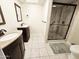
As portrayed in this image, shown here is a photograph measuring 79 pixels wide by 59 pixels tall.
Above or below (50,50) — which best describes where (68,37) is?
above

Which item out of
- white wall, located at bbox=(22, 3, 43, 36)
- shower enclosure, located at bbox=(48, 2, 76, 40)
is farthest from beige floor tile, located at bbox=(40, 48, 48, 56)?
white wall, located at bbox=(22, 3, 43, 36)

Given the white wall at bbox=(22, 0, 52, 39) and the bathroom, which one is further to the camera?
the white wall at bbox=(22, 0, 52, 39)

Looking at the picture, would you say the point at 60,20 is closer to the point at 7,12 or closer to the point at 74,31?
the point at 74,31

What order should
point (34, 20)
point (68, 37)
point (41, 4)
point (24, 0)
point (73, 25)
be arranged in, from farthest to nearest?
point (34, 20) < point (41, 4) < point (24, 0) < point (68, 37) < point (73, 25)

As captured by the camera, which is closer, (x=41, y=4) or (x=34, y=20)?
(x=41, y=4)

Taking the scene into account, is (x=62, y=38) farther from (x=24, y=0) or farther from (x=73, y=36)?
(x=24, y=0)

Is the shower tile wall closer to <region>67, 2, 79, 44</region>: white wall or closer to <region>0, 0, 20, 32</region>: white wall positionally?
<region>67, 2, 79, 44</region>: white wall

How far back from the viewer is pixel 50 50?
216 centimetres

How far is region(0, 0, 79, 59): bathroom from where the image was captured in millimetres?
1328

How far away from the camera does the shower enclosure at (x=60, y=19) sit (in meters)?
2.27

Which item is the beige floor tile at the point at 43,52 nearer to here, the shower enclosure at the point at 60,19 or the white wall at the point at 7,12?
the shower enclosure at the point at 60,19

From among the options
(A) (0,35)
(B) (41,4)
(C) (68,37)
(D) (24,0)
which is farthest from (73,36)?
(D) (24,0)

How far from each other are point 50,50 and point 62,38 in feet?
3.27

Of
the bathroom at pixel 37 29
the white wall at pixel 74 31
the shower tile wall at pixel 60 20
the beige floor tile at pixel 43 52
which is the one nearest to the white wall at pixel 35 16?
the bathroom at pixel 37 29
